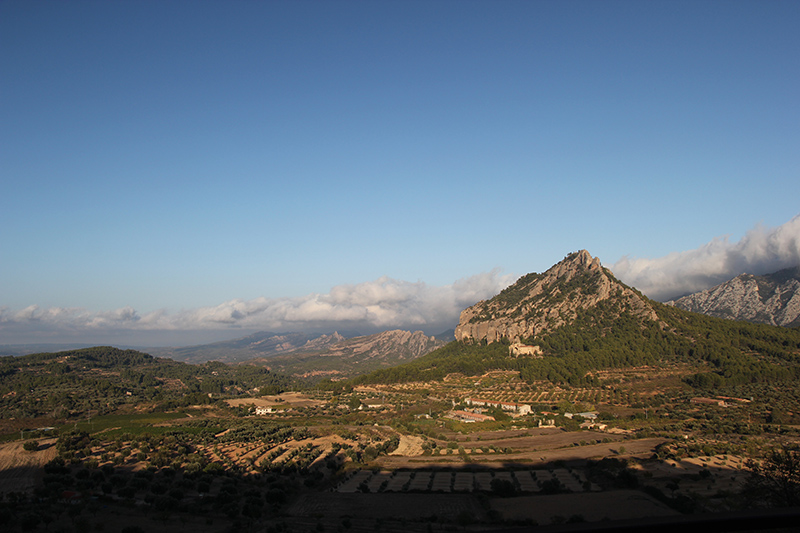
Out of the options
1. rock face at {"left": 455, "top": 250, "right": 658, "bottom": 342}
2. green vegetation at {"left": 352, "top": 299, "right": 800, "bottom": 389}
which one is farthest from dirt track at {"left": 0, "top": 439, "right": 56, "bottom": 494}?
rock face at {"left": 455, "top": 250, "right": 658, "bottom": 342}

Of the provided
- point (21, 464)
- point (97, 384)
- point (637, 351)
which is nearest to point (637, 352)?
point (637, 351)

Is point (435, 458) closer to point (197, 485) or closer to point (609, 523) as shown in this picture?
point (197, 485)

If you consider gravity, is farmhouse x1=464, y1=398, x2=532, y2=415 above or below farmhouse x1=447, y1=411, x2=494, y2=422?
below

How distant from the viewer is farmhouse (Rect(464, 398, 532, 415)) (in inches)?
3091

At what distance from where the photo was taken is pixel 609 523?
261 centimetres

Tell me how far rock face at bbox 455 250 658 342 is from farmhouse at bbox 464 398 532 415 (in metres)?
62.3

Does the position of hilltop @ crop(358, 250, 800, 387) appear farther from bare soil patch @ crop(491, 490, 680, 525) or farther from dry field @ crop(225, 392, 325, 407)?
bare soil patch @ crop(491, 490, 680, 525)

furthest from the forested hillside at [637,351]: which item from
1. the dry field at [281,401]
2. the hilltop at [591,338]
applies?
the dry field at [281,401]

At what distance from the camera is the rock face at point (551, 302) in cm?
14588

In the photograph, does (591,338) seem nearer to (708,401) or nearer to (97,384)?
(708,401)

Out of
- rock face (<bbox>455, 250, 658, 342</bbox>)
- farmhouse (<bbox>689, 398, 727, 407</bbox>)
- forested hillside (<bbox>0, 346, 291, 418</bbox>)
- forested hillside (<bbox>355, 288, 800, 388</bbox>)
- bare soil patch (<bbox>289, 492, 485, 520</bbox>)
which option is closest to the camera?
bare soil patch (<bbox>289, 492, 485, 520</bbox>)

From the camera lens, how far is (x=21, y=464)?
41.2 meters

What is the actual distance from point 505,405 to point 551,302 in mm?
81612

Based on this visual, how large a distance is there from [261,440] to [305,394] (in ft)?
196
